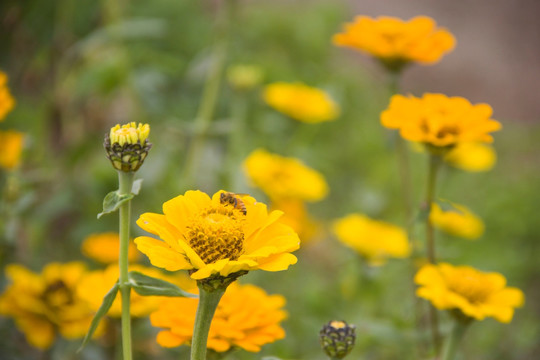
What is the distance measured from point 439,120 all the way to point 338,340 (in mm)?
262

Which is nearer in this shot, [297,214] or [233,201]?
[233,201]

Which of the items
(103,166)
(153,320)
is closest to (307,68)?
(103,166)

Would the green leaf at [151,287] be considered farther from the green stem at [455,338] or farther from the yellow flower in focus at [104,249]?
the yellow flower in focus at [104,249]

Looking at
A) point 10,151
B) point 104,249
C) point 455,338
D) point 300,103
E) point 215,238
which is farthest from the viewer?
point 300,103

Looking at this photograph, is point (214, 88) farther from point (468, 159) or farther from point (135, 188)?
point (135, 188)

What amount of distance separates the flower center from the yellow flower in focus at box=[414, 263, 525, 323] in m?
0.23

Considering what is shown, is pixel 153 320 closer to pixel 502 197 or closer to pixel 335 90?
pixel 335 90

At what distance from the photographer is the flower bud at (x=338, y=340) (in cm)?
55

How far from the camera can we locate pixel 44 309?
731 mm

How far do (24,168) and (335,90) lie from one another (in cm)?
63

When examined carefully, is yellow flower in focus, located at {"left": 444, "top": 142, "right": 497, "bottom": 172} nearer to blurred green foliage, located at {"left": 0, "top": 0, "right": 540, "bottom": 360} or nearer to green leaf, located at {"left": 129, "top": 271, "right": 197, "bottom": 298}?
blurred green foliage, located at {"left": 0, "top": 0, "right": 540, "bottom": 360}

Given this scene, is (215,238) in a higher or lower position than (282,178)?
lower

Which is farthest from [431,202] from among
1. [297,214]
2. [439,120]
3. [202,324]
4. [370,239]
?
[297,214]

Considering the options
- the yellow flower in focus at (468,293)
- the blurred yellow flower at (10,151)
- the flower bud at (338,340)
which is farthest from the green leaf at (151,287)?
the blurred yellow flower at (10,151)
